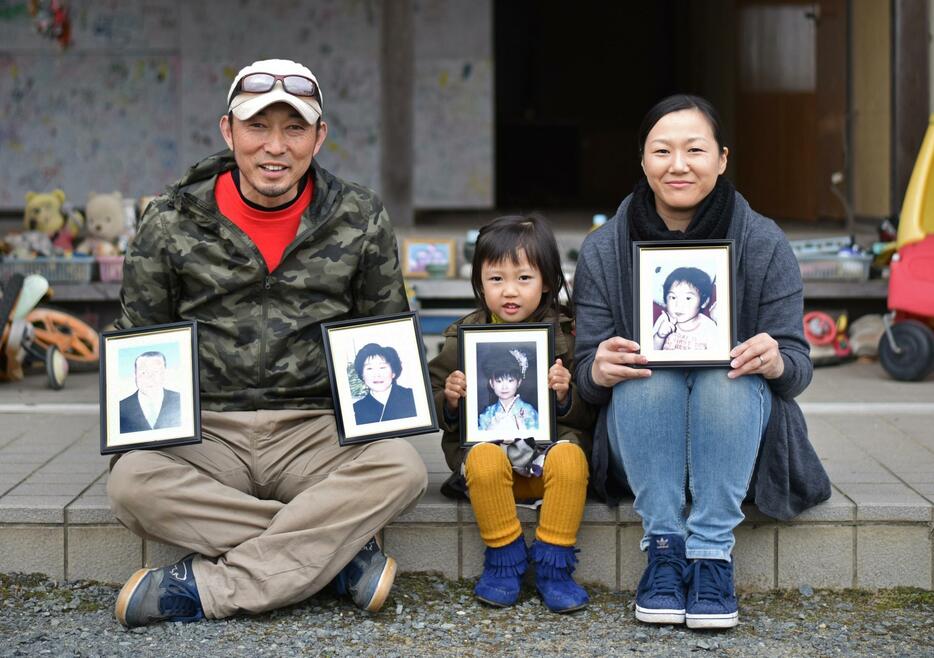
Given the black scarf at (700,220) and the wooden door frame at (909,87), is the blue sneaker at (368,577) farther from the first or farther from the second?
the wooden door frame at (909,87)

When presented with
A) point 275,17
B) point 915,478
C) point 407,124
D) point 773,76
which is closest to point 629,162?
point 773,76

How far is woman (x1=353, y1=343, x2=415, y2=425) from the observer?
10.9ft

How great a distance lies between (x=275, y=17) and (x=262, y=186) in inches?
277

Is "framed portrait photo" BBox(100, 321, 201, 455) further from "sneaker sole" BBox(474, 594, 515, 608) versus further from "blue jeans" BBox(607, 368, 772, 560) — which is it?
"blue jeans" BBox(607, 368, 772, 560)

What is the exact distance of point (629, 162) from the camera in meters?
17.3

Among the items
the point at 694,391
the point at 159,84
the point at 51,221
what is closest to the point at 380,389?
the point at 694,391

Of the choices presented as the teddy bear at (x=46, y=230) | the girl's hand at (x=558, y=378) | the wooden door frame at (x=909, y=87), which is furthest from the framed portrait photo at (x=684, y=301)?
the teddy bear at (x=46, y=230)

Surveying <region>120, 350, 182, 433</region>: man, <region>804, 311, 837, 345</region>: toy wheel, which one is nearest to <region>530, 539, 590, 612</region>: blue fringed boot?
<region>120, 350, 182, 433</region>: man

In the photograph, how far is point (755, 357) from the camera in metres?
3.09

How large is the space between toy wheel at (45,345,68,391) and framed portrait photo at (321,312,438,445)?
2862 millimetres

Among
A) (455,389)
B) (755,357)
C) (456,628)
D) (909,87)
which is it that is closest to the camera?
(755,357)

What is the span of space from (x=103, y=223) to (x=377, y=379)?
4.20 m

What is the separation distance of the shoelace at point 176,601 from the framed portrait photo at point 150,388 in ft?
1.21

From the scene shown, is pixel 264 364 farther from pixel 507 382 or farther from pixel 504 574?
pixel 504 574
